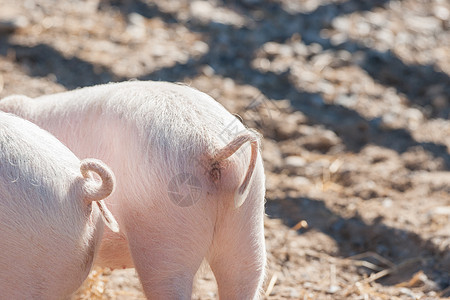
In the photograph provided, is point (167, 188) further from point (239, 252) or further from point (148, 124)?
point (239, 252)

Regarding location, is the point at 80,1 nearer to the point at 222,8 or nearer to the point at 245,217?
the point at 222,8

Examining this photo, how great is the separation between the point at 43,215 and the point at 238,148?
0.54 meters

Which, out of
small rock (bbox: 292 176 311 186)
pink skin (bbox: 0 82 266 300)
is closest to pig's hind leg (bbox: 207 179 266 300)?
pink skin (bbox: 0 82 266 300)

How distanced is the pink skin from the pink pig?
12 cm

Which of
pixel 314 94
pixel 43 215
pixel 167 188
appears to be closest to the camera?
pixel 43 215

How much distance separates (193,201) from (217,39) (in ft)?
10.8

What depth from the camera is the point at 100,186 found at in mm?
1952

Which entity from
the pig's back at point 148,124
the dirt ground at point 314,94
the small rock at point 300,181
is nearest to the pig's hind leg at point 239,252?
the pig's back at point 148,124

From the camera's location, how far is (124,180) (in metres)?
2.12

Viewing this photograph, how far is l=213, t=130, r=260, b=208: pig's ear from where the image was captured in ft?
6.51

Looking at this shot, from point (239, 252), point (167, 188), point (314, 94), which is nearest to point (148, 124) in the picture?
point (167, 188)

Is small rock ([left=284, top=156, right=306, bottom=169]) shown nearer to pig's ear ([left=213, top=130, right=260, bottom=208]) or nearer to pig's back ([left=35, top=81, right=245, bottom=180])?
pig's back ([left=35, top=81, right=245, bottom=180])

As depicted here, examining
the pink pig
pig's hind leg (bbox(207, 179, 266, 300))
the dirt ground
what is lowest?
the dirt ground

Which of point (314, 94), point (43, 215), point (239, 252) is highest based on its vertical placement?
point (43, 215)
